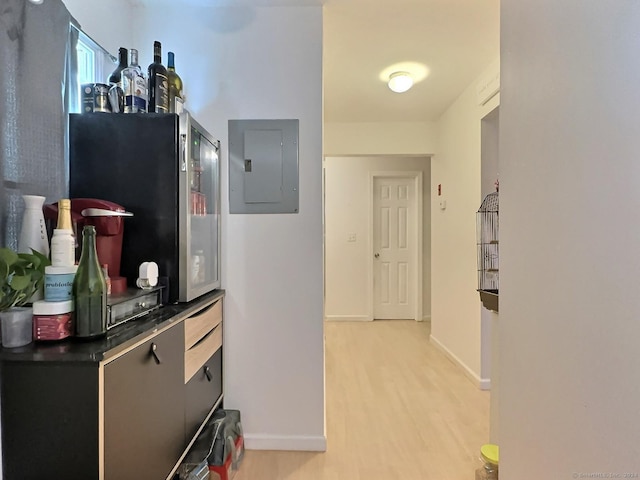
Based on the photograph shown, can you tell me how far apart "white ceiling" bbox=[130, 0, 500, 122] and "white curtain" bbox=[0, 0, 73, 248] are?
0.80 metres

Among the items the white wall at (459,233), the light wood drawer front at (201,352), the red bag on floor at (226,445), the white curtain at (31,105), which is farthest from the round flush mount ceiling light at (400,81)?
the red bag on floor at (226,445)

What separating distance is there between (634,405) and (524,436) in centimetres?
48

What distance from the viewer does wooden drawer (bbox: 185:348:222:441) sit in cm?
144

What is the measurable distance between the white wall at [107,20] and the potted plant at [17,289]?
3.91 feet

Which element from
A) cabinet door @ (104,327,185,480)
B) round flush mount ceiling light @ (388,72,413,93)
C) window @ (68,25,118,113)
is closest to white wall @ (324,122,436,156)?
round flush mount ceiling light @ (388,72,413,93)

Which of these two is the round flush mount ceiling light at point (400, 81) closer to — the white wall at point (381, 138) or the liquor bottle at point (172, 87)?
the white wall at point (381, 138)

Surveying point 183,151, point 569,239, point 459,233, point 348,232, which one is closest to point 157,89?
point 183,151

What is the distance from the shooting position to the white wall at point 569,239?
68 cm

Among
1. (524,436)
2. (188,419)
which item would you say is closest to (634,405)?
(524,436)

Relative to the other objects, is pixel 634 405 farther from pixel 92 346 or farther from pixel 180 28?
pixel 180 28

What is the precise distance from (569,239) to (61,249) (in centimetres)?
132

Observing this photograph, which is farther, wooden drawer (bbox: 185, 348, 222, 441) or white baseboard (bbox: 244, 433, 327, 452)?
white baseboard (bbox: 244, 433, 327, 452)

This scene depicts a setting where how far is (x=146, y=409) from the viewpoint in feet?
3.57

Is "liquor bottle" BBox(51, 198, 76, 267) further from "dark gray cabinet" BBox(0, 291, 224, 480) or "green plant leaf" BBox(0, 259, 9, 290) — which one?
"dark gray cabinet" BBox(0, 291, 224, 480)
